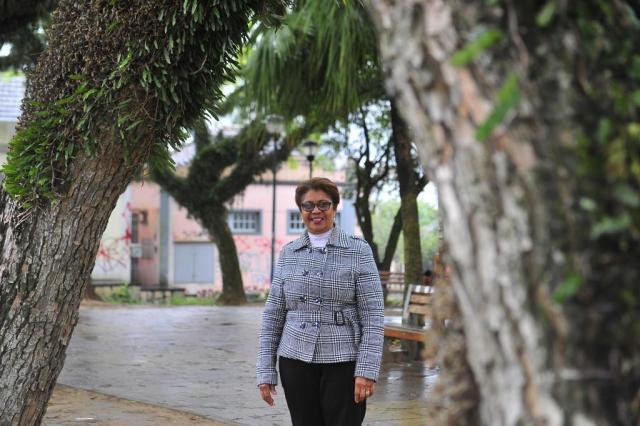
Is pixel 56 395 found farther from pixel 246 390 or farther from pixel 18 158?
pixel 18 158

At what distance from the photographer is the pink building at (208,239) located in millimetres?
36750

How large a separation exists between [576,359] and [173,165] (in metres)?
3.58

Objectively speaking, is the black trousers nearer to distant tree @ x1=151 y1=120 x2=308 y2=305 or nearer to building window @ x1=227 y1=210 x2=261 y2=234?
distant tree @ x1=151 y1=120 x2=308 y2=305

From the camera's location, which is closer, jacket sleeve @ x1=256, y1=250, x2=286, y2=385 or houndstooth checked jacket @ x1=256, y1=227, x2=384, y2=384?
houndstooth checked jacket @ x1=256, y1=227, x2=384, y2=384

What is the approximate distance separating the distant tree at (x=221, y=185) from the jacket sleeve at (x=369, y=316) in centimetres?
2094

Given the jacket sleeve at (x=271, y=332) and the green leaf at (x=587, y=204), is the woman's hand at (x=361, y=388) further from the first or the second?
Answer: the green leaf at (x=587, y=204)

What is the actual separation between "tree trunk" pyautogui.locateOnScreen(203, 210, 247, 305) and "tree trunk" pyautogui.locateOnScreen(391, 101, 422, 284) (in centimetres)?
1245

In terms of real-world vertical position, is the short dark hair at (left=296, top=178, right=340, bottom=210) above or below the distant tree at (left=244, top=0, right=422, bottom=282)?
below

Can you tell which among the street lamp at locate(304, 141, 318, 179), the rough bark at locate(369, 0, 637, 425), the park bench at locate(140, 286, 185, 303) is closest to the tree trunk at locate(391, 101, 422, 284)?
the street lamp at locate(304, 141, 318, 179)

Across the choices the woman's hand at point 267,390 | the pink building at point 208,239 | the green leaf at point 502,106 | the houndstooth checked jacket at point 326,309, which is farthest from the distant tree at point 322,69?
the pink building at point 208,239

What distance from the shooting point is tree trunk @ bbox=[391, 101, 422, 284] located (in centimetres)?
1320

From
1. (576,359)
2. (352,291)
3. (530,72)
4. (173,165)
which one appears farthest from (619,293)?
(173,165)

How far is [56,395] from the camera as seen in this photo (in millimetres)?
8664

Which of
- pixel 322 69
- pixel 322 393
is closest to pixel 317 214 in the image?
pixel 322 393
